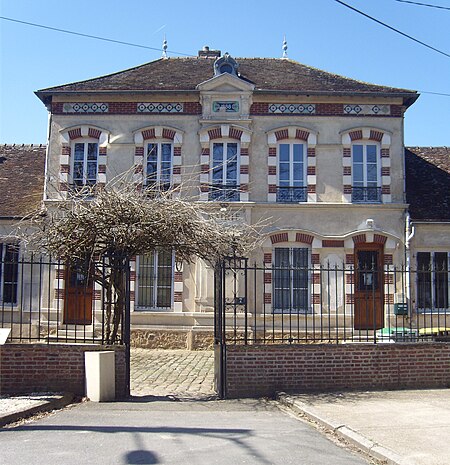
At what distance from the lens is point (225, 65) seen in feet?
63.0

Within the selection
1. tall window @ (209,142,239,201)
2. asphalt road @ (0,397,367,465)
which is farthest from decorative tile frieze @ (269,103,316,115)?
asphalt road @ (0,397,367,465)

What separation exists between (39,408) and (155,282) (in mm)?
9444

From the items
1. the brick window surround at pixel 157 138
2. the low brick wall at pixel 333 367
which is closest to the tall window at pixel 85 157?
the brick window surround at pixel 157 138

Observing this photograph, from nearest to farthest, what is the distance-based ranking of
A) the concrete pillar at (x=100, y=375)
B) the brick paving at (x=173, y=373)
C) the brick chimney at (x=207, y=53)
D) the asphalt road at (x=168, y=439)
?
the asphalt road at (x=168, y=439) < the concrete pillar at (x=100, y=375) < the brick paving at (x=173, y=373) < the brick chimney at (x=207, y=53)

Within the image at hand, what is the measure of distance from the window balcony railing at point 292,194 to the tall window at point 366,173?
5.07 feet

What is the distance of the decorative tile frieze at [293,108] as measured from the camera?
18.6 m

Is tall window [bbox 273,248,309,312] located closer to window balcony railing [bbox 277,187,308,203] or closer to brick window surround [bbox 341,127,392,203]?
window balcony railing [bbox 277,187,308,203]

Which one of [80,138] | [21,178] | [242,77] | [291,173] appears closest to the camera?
[291,173]

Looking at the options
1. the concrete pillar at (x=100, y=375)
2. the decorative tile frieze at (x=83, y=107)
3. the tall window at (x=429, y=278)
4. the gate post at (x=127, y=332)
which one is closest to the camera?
the concrete pillar at (x=100, y=375)

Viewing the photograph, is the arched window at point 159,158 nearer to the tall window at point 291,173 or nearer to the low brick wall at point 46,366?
the tall window at point 291,173

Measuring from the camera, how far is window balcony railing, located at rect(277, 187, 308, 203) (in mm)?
18359

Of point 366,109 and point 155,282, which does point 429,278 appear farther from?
point 155,282

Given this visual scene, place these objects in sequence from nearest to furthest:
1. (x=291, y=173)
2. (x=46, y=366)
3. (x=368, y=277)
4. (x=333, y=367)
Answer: (x=46, y=366) < (x=333, y=367) < (x=368, y=277) < (x=291, y=173)

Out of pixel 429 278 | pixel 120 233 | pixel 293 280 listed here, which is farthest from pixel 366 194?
pixel 120 233
